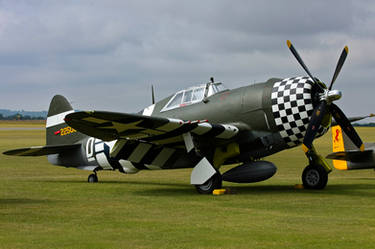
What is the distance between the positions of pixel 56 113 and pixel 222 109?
6.40 meters

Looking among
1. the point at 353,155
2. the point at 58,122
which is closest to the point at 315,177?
the point at 353,155

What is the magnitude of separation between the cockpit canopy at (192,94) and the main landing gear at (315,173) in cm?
273

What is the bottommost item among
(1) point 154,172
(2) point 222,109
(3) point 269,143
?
(1) point 154,172

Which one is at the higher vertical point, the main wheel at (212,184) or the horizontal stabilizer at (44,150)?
the horizontal stabilizer at (44,150)

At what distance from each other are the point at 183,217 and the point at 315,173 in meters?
5.59

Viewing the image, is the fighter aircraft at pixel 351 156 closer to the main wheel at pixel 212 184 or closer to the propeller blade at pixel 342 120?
the propeller blade at pixel 342 120

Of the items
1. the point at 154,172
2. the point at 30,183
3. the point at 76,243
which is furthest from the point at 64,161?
the point at 76,243

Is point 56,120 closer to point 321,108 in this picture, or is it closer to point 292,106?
point 292,106

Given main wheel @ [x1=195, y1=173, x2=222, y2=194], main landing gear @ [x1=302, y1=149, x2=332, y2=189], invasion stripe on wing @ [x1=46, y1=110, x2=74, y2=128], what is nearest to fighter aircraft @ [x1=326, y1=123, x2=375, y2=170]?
main landing gear @ [x1=302, y1=149, x2=332, y2=189]

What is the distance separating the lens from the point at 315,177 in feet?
42.7

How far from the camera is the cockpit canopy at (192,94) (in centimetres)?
1313

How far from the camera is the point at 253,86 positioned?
1234 cm

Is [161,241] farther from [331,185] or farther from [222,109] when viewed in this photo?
[331,185]

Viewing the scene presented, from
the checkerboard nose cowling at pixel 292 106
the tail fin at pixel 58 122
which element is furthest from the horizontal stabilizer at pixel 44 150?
the checkerboard nose cowling at pixel 292 106
